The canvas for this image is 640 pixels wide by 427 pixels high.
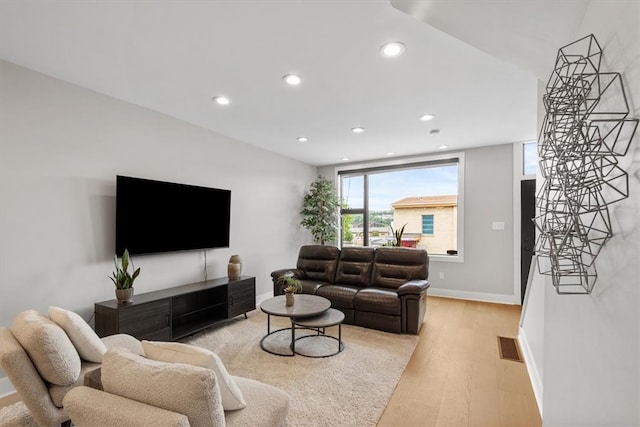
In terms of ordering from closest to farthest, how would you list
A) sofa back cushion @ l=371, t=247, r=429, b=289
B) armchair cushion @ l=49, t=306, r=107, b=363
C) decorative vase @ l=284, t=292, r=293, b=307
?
armchair cushion @ l=49, t=306, r=107, b=363
decorative vase @ l=284, t=292, r=293, b=307
sofa back cushion @ l=371, t=247, r=429, b=289

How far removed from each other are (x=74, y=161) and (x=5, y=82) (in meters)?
0.73

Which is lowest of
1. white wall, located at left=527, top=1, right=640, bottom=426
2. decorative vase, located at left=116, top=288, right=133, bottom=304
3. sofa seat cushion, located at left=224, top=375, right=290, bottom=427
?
sofa seat cushion, located at left=224, top=375, right=290, bottom=427

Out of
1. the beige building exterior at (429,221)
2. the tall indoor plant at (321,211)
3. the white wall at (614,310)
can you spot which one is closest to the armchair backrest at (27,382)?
the white wall at (614,310)

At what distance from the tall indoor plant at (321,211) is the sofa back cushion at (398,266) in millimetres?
1844

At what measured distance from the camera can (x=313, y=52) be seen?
229cm

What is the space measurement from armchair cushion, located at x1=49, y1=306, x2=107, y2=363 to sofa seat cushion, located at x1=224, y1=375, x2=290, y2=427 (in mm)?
960

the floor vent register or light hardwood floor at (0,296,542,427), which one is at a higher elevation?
the floor vent register

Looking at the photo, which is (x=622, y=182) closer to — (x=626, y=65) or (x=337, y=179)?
(x=626, y=65)

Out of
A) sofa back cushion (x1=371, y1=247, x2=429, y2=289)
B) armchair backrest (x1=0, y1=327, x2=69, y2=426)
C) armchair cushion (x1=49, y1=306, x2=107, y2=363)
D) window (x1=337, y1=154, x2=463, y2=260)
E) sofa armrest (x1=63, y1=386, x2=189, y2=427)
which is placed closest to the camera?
sofa armrest (x1=63, y1=386, x2=189, y2=427)

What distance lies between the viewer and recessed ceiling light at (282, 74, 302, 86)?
2666 millimetres

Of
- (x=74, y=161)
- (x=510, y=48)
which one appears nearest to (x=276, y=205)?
(x=74, y=161)

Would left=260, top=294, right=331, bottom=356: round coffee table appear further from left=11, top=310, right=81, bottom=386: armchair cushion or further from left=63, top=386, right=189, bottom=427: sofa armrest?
left=63, top=386, right=189, bottom=427: sofa armrest

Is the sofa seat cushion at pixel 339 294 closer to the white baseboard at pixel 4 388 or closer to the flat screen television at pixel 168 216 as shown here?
the flat screen television at pixel 168 216

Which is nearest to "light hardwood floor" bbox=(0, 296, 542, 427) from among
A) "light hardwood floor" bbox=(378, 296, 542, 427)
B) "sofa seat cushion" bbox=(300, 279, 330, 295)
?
"light hardwood floor" bbox=(378, 296, 542, 427)
